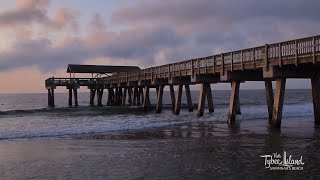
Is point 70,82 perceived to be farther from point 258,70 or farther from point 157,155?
point 157,155

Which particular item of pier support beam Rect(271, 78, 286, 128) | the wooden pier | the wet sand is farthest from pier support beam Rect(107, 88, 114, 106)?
pier support beam Rect(271, 78, 286, 128)

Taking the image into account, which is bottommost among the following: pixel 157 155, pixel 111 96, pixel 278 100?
pixel 157 155

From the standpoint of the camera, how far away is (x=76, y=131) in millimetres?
23438

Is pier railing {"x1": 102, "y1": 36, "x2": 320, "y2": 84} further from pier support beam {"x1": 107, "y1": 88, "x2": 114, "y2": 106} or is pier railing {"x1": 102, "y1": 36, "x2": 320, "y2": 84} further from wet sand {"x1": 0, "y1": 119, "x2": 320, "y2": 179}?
pier support beam {"x1": 107, "y1": 88, "x2": 114, "y2": 106}

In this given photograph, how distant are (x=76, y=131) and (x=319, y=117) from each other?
1285 centimetres

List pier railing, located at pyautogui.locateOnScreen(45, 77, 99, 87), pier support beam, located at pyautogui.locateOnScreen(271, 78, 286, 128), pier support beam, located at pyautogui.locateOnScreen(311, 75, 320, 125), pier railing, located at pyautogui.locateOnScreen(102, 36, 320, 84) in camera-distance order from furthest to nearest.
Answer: pier railing, located at pyautogui.locateOnScreen(45, 77, 99, 87), pier support beam, located at pyautogui.locateOnScreen(311, 75, 320, 125), pier support beam, located at pyautogui.locateOnScreen(271, 78, 286, 128), pier railing, located at pyautogui.locateOnScreen(102, 36, 320, 84)

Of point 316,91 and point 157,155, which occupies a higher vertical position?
point 316,91

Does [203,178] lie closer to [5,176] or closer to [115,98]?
[5,176]

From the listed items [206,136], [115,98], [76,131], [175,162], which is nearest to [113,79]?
[115,98]

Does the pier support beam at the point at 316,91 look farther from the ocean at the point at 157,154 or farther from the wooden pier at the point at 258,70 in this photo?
the ocean at the point at 157,154

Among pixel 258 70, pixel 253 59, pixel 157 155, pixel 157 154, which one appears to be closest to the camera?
pixel 157 155

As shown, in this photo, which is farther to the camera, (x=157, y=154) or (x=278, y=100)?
(x=278, y=100)

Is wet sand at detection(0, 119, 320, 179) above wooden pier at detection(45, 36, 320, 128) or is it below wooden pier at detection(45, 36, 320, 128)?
below

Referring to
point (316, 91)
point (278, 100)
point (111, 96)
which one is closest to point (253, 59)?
point (278, 100)
